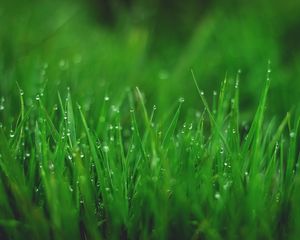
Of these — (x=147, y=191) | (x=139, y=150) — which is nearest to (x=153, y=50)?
(x=139, y=150)

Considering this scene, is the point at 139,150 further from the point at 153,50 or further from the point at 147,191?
the point at 153,50

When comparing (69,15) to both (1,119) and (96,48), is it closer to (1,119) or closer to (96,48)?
(96,48)

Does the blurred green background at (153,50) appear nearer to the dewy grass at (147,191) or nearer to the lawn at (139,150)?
the lawn at (139,150)

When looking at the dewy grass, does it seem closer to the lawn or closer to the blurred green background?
the lawn

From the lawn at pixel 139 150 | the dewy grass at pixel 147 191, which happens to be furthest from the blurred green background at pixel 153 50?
the dewy grass at pixel 147 191

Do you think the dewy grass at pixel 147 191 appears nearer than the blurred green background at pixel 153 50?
Yes

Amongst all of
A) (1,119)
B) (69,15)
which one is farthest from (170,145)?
(69,15)
